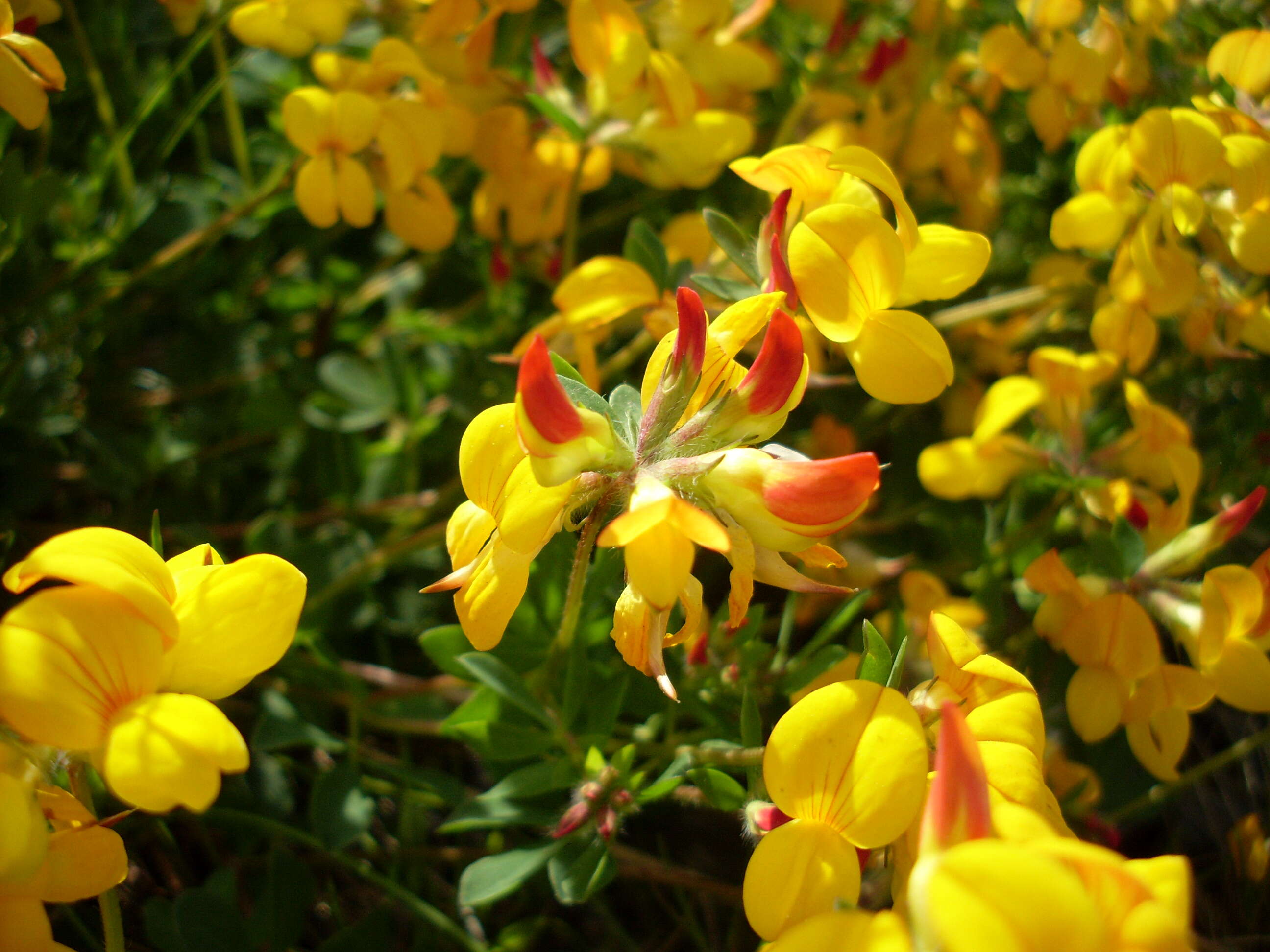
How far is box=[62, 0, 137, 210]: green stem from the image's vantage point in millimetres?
2033

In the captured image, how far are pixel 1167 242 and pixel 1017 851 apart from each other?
1552 millimetres

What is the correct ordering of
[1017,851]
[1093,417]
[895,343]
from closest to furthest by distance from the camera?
[1017,851]
[895,343]
[1093,417]

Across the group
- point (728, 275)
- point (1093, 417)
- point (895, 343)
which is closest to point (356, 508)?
point (728, 275)

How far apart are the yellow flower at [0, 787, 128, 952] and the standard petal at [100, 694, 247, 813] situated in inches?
4.7

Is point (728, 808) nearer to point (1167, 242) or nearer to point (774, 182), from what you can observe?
point (774, 182)

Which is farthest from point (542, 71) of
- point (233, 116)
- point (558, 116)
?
point (233, 116)

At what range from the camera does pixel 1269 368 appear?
2.50 meters

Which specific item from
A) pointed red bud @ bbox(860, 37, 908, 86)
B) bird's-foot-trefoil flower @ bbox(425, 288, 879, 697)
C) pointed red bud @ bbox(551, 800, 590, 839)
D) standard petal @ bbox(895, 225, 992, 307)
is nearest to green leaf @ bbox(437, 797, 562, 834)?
pointed red bud @ bbox(551, 800, 590, 839)

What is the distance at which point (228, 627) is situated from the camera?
1.15 m

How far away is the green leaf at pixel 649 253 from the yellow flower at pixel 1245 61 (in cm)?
128

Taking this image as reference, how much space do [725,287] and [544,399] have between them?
648mm

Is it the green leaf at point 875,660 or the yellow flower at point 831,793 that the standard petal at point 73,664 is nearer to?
the yellow flower at point 831,793

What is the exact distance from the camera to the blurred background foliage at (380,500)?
1736 mm

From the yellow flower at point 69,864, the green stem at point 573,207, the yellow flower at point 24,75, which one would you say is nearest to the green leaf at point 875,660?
the yellow flower at point 69,864
